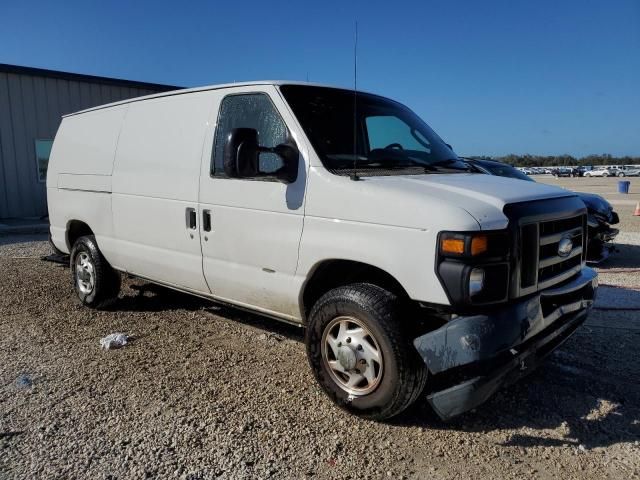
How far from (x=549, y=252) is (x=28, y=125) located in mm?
14532

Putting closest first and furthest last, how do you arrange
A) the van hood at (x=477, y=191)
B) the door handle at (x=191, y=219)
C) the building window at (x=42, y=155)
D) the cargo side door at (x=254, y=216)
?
the van hood at (x=477, y=191)
the cargo side door at (x=254, y=216)
the door handle at (x=191, y=219)
the building window at (x=42, y=155)

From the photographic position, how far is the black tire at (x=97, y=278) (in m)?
5.64

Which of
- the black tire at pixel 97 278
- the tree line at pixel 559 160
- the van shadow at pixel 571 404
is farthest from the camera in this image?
the tree line at pixel 559 160

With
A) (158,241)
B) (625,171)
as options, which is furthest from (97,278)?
(625,171)

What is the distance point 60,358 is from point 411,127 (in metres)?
3.59

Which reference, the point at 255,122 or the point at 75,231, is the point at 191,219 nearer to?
the point at 255,122

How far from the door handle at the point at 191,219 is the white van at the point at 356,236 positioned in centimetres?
1

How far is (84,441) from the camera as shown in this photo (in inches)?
122

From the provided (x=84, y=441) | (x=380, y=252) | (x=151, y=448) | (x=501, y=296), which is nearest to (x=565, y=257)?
(x=501, y=296)

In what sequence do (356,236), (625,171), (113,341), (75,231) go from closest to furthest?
(356,236) → (113,341) → (75,231) → (625,171)

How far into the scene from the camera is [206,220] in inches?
168

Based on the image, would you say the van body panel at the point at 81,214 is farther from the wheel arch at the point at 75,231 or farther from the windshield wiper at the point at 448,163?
the windshield wiper at the point at 448,163

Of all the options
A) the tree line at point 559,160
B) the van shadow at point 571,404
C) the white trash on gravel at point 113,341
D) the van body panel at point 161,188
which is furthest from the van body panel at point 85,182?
the tree line at point 559,160

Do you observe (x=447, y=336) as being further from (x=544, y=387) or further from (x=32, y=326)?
(x=32, y=326)
